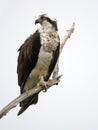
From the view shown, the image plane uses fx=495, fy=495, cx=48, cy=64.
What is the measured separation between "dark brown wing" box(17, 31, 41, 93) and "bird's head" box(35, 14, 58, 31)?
0.73 feet

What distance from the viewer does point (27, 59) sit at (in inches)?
362

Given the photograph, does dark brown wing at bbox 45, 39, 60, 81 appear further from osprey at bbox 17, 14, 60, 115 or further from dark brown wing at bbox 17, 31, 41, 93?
dark brown wing at bbox 17, 31, 41, 93

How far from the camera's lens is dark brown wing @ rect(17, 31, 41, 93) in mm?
9115

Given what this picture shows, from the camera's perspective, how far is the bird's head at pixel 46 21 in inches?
352

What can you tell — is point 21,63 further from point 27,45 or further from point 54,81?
point 54,81

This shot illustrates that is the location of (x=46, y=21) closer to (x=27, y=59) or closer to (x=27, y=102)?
(x=27, y=59)

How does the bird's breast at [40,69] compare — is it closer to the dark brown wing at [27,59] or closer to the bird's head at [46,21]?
the dark brown wing at [27,59]

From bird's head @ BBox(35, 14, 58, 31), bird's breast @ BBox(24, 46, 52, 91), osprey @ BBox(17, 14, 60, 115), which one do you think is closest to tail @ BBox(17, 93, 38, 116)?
osprey @ BBox(17, 14, 60, 115)

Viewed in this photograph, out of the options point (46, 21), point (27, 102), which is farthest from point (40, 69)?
point (46, 21)

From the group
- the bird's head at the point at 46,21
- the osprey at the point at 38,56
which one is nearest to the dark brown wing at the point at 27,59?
the osprey at the point at 38,56

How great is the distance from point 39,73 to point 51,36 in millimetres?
842

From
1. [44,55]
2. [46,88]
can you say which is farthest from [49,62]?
[46,88]

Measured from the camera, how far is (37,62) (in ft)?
30.0

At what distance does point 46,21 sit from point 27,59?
796mm
